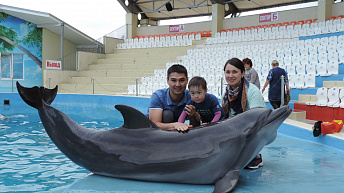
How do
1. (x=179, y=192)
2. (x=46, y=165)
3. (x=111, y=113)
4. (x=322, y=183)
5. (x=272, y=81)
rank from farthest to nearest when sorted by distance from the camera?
(x=111, y=113), (x=272, y=81), (x=46, y=165), (x=322, y=183), (x=179, y=192)

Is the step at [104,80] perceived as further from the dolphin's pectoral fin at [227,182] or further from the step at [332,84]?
the dolphin's pectoral fin at [227,182]

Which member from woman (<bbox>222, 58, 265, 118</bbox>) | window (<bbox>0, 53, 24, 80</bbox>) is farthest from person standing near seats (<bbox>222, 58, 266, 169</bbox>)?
window (<bbox>0, 53, 24, 80</bbox>)

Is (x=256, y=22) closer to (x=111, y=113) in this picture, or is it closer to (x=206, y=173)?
(x=111, y=113)

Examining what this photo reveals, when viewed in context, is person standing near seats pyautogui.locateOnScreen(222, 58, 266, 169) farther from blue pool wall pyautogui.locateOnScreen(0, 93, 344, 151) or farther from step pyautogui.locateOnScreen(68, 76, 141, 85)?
step pyautogui.locateOnScreen(68, 76, 141, 85)

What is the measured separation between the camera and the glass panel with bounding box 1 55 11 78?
63.5 feet

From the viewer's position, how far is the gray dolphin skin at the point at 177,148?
242cm

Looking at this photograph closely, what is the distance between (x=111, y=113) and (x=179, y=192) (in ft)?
24.7

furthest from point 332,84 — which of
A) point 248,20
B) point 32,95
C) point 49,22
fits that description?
point 49,22

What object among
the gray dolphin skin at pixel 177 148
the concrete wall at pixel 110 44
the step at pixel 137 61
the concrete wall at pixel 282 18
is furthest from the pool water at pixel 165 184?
the concrete wall at pixel 110 44

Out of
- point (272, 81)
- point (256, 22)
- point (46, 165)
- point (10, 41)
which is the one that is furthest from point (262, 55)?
point (10, 41)

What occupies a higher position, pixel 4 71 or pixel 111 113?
pixel 4 71

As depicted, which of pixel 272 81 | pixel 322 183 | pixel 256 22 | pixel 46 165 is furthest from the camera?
pixel 256 22

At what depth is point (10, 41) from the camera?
19375 millimetres

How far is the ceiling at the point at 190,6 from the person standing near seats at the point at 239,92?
2021cm
